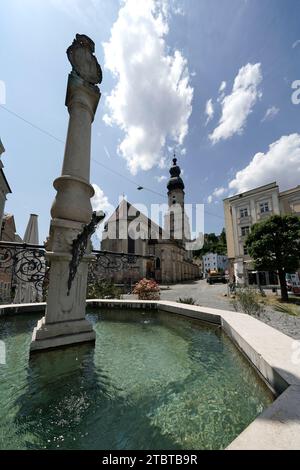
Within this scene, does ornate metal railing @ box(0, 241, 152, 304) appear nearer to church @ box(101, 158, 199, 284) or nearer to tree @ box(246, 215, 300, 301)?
tree @ box(246, 215, 300, 301)

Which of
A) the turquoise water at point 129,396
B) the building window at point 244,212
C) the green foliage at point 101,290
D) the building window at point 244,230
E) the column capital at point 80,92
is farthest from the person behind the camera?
the building window at point 244,212

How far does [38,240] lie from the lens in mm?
7914

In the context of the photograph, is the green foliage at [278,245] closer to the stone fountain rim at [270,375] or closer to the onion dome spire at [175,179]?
the stone fountain rim at [270,375]

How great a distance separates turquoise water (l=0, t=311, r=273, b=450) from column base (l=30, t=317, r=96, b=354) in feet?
0.39

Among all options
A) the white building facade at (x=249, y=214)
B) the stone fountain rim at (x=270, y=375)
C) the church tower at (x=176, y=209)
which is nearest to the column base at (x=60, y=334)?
the stone fountain rim at (x=270, y=375)

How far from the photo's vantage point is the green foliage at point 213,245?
76188 millimetres

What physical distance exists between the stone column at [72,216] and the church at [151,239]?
30045 mm

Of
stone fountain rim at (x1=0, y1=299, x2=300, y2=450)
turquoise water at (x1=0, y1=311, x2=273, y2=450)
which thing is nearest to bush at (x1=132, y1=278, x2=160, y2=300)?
stone fountain rim at (x1=0, y1=299, x2=300, y2=450)

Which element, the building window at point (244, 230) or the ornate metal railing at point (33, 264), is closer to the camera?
the ornate metal railing at point (33, 264)

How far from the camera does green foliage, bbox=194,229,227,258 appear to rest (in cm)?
7619

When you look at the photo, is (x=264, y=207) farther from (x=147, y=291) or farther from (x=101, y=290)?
(x=101, y=290)

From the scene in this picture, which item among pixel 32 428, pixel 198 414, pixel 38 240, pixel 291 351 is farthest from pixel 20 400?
pixel 38 240

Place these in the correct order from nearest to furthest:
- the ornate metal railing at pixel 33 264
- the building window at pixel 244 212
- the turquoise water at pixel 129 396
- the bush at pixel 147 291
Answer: the turquoise water at pixel 129 396, the ornate metal railing at pixel 33 264, the bush at pixel 147 291, the building window at pixel 244 212

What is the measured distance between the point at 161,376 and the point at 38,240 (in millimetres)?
7301
